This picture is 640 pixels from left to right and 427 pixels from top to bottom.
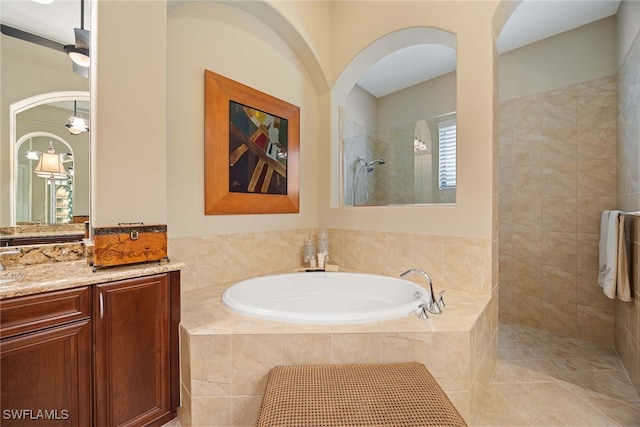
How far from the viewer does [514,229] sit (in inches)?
115

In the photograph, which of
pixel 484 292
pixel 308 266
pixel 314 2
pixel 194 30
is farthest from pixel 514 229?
pixel 194 30

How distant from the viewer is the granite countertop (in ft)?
3.63

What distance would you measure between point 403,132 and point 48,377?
9.42 ft

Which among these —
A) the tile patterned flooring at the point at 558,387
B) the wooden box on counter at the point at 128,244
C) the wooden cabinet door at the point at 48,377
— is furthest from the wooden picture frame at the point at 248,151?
the tile patterned flooring at the point at 558,387

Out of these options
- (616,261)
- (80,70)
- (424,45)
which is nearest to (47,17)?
(80,70)

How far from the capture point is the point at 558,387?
1.88 metres

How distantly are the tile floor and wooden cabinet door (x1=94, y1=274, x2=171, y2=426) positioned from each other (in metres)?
0.22

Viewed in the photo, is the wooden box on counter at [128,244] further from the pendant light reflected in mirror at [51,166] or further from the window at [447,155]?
the window at [447,155]

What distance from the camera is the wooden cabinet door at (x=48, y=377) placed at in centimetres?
107

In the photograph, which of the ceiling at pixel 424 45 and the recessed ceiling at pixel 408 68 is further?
the recessed ceiling at pixel 408 68

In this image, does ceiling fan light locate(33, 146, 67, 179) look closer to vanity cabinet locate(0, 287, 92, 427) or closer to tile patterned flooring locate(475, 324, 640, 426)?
vanity cabinet locate(0, 287, 92, 427)

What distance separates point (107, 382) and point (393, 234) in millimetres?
2115

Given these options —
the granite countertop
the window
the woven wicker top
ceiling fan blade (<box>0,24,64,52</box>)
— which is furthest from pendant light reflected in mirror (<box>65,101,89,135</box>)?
the window

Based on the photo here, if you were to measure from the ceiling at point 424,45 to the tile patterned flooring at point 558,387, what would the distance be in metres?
2.84
